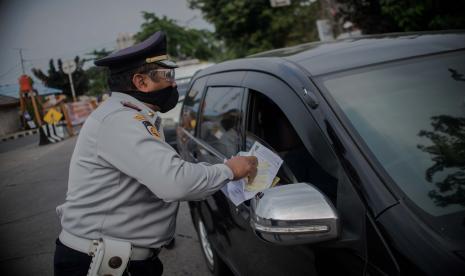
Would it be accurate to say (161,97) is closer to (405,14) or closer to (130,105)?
(130,105)

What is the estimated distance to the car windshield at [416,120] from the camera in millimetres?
1486

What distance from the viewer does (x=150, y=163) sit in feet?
5.31

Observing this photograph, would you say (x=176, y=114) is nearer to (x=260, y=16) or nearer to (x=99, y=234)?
(x=99, y=234)

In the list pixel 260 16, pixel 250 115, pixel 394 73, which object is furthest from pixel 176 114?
pixel 260 16

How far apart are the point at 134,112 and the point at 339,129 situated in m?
0.88

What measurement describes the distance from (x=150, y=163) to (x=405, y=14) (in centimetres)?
824

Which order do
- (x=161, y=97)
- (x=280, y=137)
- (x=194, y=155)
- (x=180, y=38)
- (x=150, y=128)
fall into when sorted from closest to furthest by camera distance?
(x=150, y=128) → (x=161, y=97) → (x=280, y=137) → (x=194, y=155) → (x=180, y=38)

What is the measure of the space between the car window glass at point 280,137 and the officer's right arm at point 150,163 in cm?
46

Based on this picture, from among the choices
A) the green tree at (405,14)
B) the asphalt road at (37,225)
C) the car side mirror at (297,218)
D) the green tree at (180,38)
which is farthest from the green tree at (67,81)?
the car side mirror at (297,218)

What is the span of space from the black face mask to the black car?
1.63 ft

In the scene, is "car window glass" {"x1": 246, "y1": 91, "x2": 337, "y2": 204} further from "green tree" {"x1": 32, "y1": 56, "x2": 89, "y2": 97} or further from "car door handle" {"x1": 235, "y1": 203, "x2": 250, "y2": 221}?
"green tree" {"x1": 32, "y1": 56, "x2": 89, "y2": 97}

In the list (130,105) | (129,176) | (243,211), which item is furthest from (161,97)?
(243,211)

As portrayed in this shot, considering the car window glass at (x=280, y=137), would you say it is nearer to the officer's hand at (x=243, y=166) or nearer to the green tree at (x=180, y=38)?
the officer's hand at (x=243, y=166)

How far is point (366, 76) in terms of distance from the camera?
1.96m
